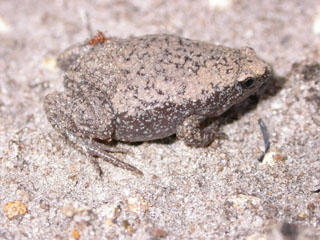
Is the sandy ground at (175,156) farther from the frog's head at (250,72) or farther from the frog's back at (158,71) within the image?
the frog's back at (158,71)

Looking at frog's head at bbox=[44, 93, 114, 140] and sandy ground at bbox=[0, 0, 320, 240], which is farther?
frog's head at bbox=[44, 93, 114, 140]

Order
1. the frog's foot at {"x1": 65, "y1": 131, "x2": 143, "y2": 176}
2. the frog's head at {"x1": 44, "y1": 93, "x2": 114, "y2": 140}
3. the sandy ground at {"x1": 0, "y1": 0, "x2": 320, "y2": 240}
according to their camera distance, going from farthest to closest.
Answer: the frog's foot at {"x1": 65, "y1": 131, "x2": 143, "y2": 176} < the frog's head at {"x1": 44, "y1": 93, "x2": 114, "y2": 140} < the sandy ground at {"x1": 0, "y1": 0, "x2": 320, "y2": 240}

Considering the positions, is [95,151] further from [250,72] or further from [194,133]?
[250,72]

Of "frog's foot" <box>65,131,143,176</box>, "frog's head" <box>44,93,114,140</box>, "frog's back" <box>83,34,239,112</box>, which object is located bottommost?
"frog's foot" <box>65,131,143,176</box>

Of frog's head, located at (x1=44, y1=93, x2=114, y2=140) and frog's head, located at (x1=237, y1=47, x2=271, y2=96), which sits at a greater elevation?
frog's head, located at (x1=237, y1=47, x2=271, y2=96)

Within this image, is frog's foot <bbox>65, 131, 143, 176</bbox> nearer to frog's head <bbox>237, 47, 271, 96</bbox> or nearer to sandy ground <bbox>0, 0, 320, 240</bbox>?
sandy ground <bbox>0, 0, 320, 240</bbox>

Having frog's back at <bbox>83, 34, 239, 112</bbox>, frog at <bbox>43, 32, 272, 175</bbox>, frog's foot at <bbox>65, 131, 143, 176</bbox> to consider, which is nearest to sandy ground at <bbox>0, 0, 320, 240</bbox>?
frog's foot at <bbox>65, 131, 143, 176</bbox>

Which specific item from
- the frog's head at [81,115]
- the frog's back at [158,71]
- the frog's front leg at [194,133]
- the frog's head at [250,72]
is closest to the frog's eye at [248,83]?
the frog's head at [250,72]
